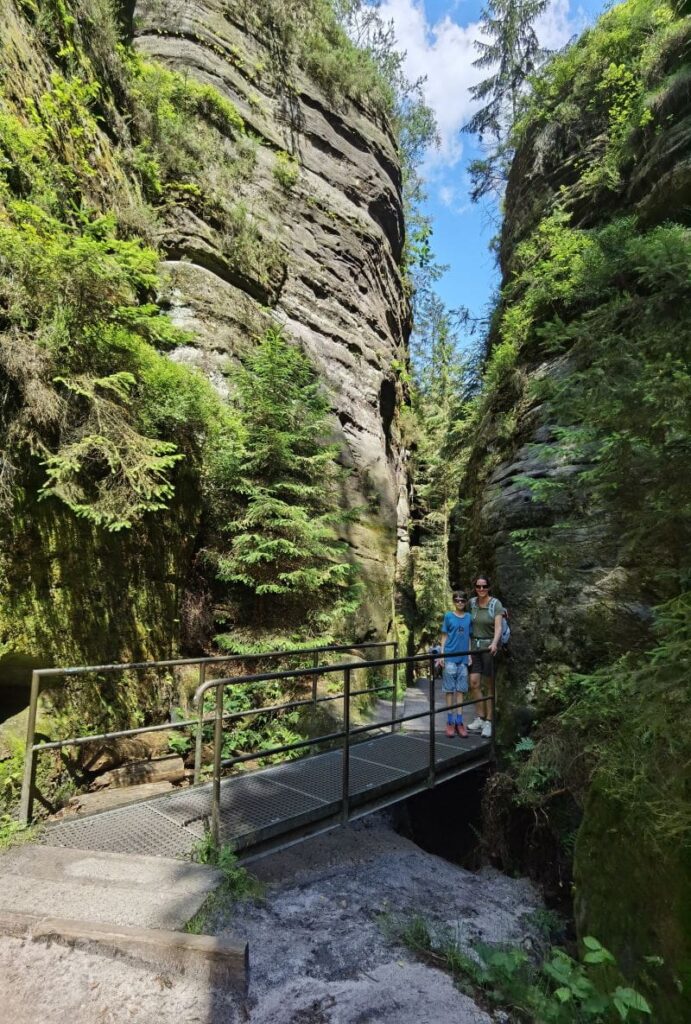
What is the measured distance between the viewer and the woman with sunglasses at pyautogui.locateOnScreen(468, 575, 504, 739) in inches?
258

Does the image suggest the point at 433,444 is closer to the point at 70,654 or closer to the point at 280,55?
the point at 280,55

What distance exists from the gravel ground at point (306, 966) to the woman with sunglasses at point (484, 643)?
2.22m

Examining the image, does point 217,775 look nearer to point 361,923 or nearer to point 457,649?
point 361,923

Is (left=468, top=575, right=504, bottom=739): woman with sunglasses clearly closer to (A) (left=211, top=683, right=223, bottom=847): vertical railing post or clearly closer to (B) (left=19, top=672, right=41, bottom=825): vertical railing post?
(A) (left=211, top=683, right=223, bottom=847): vertical railing post

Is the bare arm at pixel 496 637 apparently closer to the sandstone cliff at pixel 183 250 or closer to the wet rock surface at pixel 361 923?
the wet rock surface at pixel 361 923

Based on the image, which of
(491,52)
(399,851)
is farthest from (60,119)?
(491,52)

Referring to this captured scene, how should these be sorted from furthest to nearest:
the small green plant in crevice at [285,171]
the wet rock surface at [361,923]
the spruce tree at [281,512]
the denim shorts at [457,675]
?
the small green plant in crevice at [285,171] < the spruce tree at [281,512] < the denim shorts at [457,675] < the wet rock surface at [361,923]

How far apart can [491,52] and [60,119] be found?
20.9 metres

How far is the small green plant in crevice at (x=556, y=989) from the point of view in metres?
2.29

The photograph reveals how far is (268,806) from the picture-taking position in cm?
446

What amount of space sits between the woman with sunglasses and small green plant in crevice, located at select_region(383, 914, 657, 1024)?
3570 millimetres

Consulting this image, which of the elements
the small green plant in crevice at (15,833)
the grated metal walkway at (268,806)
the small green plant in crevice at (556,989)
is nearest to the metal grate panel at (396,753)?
the grated metal walkway at (268,806)

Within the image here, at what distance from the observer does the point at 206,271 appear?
Answer: 10070 millimetres

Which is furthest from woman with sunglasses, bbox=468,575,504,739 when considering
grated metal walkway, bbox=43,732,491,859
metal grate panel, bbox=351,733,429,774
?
metal grate panel, bbox=351,733,429,774
